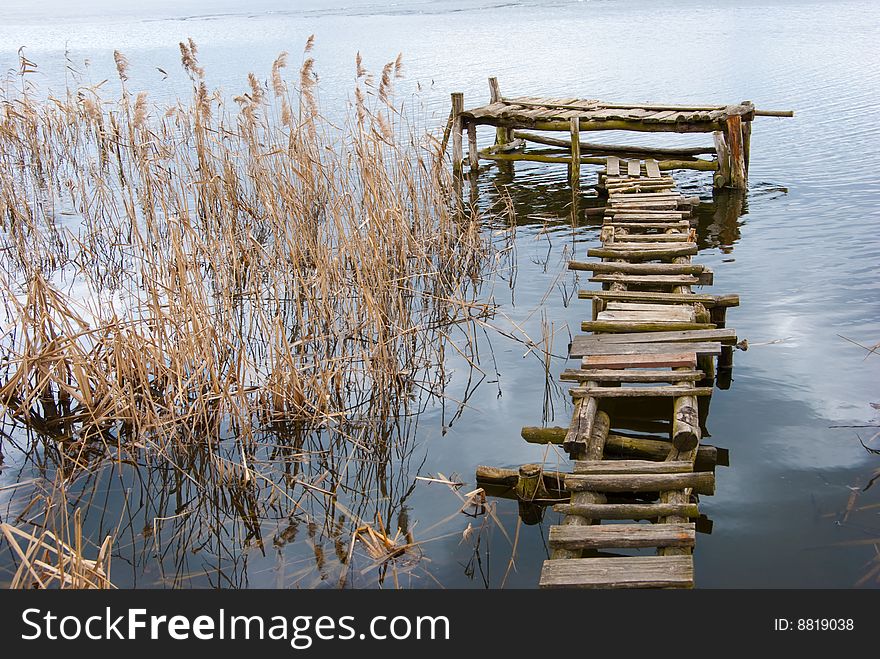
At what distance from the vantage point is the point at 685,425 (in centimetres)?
518

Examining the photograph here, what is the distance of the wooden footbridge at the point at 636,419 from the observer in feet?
13.8

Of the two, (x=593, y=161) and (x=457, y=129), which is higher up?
(x=457, y=129)

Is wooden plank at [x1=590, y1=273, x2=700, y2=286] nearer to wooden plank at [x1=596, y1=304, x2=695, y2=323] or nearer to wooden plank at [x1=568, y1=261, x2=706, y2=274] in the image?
wooden plank at [x1=568, y1=261, x2=706, y2=274]

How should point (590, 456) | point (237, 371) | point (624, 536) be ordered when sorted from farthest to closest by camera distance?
point (237, 371) < point (590, 456) < point (624, 536)

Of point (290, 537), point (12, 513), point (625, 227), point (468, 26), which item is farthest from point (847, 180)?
point (468, 26)

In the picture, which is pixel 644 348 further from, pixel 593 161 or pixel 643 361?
pixel 593 161

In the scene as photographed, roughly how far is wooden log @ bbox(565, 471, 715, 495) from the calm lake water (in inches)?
16.8

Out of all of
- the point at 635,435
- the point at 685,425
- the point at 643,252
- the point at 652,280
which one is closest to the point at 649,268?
the point at 652,280

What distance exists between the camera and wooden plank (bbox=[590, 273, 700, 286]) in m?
7.66

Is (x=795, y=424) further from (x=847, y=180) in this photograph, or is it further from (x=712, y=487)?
(x=847, y=180)

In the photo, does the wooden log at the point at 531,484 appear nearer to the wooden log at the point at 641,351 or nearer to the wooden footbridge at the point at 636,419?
the wooden footbridge at the point at 636,419

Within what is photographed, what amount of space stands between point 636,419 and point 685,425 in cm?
111

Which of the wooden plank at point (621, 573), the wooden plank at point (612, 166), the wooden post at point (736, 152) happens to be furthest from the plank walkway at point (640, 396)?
the wooden post at point (736, 152)

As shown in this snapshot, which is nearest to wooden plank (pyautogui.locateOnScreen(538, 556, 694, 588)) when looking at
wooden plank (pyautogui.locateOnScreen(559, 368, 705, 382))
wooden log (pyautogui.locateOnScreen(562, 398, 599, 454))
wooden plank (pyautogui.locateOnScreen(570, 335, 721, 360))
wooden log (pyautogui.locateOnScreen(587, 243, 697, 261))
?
wooden log (pyautogui.locateOnScreen(562, 398, 599, 454))
